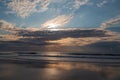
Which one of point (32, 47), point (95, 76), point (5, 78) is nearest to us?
point (5, 78)

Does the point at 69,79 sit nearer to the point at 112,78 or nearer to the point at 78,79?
the point at 78,79

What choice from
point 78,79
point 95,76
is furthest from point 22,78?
point 95,76

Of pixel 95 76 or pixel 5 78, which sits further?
pixel 95 76

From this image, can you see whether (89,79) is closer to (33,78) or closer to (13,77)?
(33,78)

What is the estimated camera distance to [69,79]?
2620 centimetres

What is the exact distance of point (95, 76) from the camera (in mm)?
28109

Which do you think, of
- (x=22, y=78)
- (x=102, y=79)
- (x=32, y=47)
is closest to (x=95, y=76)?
(x=102, y=79)

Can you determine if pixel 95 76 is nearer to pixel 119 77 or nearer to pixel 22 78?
pixel 119 77

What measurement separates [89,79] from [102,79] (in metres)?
1.31

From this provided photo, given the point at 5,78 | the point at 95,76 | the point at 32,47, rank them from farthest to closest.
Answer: the point at 32,47 → the point at 95,76 → the point at 5,78

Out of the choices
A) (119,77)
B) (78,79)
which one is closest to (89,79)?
(78,79)

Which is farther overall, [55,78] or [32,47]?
[32,47]

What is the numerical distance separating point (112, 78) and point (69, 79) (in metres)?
4.46

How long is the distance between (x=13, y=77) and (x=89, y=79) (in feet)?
25.1
